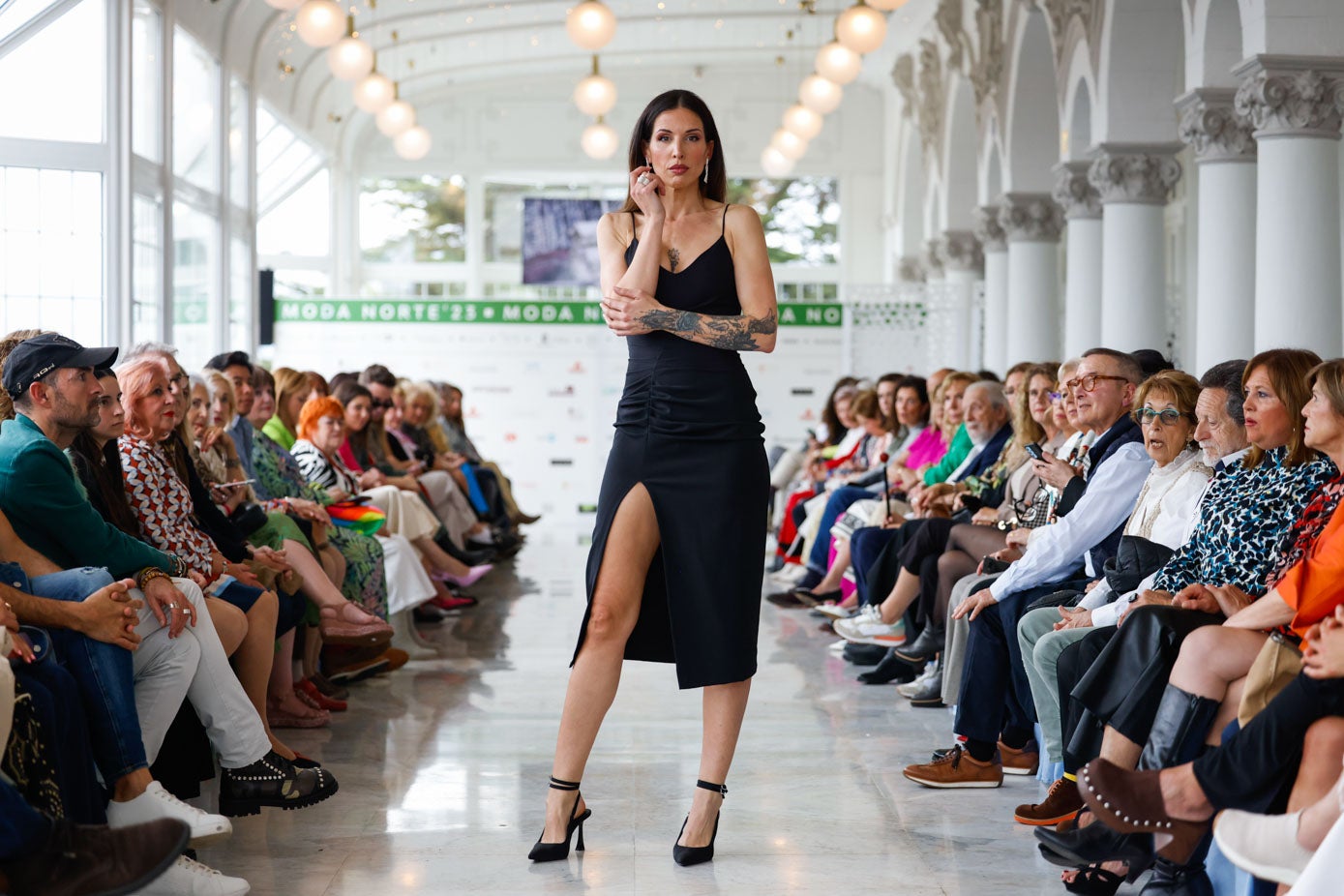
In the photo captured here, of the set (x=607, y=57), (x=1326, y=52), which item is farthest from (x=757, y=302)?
(x=607, y=57)

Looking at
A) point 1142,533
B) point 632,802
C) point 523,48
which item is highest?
point 523,48

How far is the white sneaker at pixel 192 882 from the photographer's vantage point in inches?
133

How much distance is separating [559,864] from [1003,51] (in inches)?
411

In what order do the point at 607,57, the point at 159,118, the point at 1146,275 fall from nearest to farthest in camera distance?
1. the point at 1146,275
2. the point at 159,118
3. the point at 607,57

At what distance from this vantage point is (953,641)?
5.26 meters

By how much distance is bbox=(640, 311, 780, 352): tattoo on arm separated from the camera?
3.61m

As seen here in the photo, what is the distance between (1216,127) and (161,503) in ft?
19.0

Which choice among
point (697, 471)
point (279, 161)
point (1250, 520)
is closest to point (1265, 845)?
point (1250, 520)

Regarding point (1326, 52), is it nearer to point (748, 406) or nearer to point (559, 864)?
point (748, 406)

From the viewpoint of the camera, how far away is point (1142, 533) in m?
4.47

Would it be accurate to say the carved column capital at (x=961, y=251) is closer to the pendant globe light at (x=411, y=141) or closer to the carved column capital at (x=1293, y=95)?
the pendant globe light at (x=411, y=141)

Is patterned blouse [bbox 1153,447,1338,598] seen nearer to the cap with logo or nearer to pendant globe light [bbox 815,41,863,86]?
the cap with logo

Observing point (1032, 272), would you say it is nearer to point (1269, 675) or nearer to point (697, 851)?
point (697, 851)

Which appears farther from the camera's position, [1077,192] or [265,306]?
[265,306]
